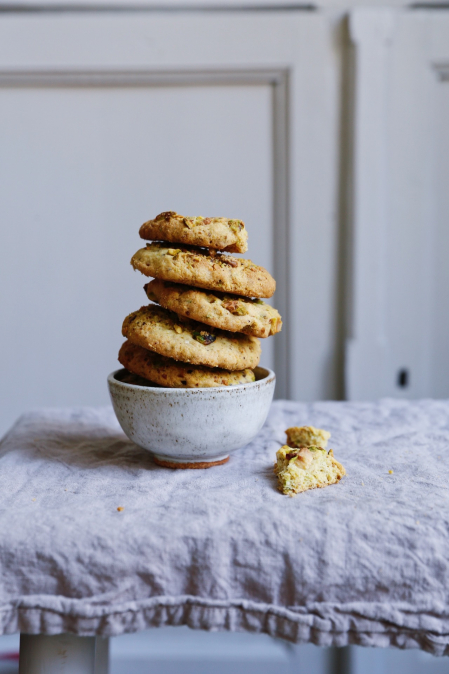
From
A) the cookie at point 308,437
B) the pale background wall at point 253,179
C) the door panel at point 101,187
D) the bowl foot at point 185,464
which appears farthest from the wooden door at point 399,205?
the bowl foot at point 185,464

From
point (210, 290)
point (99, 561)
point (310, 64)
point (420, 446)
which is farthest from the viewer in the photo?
point (310, 64)

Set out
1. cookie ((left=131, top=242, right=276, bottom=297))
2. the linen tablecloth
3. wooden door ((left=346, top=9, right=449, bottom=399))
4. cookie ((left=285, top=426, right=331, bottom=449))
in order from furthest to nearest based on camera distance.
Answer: wooden door ((left=346, top=9, right=449, bottom=399)) → cookie ((left=285, top=426, right=331, bottom=449)) → cookie ((left=131, top=242, right=276, bottom=297)) → the linen tablecloth

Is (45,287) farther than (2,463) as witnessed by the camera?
Yes

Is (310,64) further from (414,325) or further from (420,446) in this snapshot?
(420,446)

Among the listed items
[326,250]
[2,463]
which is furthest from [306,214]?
[2,463]

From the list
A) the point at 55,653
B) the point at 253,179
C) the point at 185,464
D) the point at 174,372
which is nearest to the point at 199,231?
the point at 174,372

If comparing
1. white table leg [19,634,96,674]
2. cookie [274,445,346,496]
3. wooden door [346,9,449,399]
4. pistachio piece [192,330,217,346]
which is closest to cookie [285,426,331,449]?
cookie [274,445,346,496]

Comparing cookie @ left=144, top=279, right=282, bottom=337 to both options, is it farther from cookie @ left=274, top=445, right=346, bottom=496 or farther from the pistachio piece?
cookie @ left=274, top=445, right=346, bottom=496
